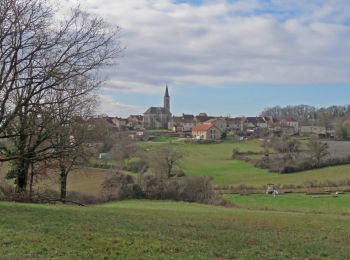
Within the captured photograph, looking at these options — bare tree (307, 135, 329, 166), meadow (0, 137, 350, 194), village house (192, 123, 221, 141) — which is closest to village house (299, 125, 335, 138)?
village house (192, 123, 221, 141)

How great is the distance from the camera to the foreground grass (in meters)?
46.3

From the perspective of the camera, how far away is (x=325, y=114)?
167 meters

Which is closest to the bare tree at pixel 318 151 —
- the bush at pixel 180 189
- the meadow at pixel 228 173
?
the meadow at pixel 228 173

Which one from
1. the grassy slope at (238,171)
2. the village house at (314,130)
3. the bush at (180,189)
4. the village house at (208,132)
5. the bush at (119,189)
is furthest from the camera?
the village house at (208,132)

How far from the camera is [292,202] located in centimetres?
5203

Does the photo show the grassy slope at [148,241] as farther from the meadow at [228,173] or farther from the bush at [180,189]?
the bush at [180,189]

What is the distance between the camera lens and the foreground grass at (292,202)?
1822 inches

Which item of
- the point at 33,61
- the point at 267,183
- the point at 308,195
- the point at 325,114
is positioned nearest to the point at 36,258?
the point at 33,61

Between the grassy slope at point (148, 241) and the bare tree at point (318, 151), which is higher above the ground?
the bare tree at point (318, 151)

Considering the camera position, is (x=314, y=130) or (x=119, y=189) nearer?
(x=119, y=189)

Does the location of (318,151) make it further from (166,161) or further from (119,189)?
(119,189)

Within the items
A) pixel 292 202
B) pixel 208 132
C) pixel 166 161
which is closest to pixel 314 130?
pixel 208 132

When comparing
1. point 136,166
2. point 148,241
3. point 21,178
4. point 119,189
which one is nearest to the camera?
point 148,241

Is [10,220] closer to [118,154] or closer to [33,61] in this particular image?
[33,61]
